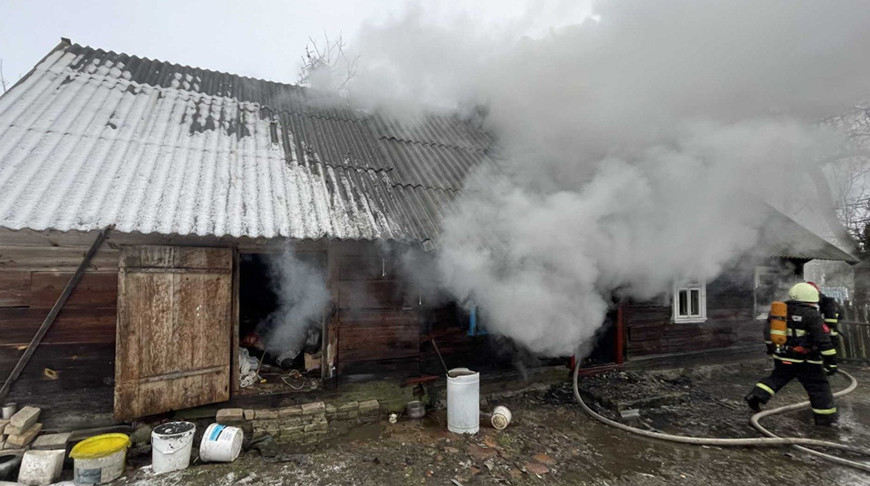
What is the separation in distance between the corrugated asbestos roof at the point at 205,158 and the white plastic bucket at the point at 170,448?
199 centimetres

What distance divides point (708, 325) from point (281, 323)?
346 inches

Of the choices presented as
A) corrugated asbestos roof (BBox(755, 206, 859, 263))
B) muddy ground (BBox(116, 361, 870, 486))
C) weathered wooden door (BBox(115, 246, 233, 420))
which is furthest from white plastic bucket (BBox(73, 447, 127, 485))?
corrugated asbestos roof (BBox(755, 206, 859, 263))

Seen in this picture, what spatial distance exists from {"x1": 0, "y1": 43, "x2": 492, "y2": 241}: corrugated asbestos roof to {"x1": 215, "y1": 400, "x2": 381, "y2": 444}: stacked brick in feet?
7.30

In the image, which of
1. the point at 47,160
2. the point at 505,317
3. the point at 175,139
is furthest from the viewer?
the point at 505,317

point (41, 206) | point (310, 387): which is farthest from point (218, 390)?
point (41, 206)

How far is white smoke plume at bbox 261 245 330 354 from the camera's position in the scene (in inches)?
222

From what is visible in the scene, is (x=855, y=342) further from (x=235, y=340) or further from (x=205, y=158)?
(x=205, y=158)

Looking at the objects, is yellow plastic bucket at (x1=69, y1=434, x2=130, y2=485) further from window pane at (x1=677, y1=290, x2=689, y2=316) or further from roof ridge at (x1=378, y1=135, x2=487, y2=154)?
window pane at (x1=677, y1=290, x2=689, y2=316)

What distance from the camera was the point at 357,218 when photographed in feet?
16.8

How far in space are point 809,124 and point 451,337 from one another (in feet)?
18.6

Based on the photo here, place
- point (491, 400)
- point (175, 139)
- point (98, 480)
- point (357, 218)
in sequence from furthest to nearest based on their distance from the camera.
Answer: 1. point (491, 400)
2. point (175, 139)
3. point (357, 218)
4. point (98, 480)

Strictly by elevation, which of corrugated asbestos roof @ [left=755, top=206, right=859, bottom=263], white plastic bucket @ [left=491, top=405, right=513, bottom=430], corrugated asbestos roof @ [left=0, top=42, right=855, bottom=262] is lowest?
white plastic bucket @ [left=491, top=405, right=513, bottom=430]

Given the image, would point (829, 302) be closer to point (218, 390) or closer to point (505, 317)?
point (505, 317)

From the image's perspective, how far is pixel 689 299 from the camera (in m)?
8.61
